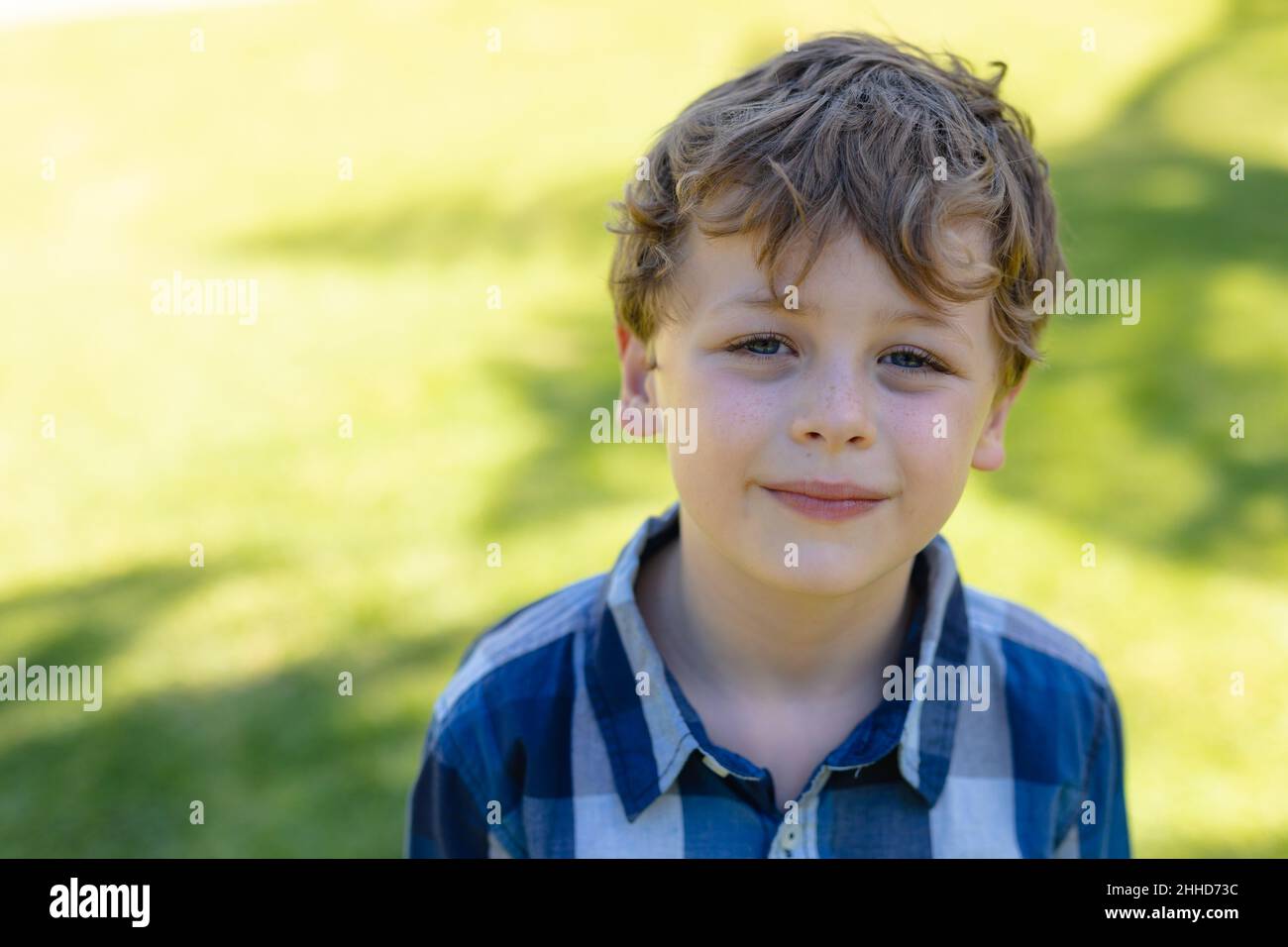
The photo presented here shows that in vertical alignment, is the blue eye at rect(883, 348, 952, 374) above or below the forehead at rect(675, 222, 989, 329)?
below

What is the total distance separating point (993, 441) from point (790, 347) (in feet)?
1.45

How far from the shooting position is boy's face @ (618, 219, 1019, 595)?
1.60 metres

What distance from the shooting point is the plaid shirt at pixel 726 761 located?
1725 millimetres

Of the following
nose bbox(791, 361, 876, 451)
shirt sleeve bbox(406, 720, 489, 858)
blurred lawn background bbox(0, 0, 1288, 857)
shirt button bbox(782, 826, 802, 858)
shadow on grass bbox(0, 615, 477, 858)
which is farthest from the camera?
blurred lawn background bbox(0, 0, 1288, 857)

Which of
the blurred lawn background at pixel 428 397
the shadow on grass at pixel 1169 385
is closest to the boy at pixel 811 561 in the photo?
the blurred lawn background at pixel 428 397

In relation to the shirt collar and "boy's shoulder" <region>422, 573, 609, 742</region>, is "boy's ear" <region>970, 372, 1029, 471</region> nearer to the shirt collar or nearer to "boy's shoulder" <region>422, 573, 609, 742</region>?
the shirt collar

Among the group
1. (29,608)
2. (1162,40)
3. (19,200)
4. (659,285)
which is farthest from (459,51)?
(659,285)

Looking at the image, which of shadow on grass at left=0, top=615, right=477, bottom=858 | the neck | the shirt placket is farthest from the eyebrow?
shadow on grass at left=0, top=615, right=477, bottom=858

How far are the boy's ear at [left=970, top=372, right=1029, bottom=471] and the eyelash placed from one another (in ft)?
0.67

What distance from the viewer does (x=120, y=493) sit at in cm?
476

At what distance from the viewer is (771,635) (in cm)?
184

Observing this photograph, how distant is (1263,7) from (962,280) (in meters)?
7.80

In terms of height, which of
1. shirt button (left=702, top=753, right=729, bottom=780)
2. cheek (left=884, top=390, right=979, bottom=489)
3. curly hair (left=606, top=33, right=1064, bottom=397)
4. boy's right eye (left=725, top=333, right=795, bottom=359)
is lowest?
shirt button (left=702, top=753, right=729, bottom=780)

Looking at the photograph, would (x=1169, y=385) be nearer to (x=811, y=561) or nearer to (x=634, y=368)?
(x=634, y=368)
